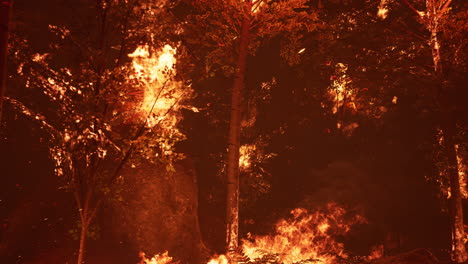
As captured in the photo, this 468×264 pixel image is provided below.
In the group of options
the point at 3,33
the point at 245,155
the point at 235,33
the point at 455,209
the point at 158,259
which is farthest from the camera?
the point at 245,155

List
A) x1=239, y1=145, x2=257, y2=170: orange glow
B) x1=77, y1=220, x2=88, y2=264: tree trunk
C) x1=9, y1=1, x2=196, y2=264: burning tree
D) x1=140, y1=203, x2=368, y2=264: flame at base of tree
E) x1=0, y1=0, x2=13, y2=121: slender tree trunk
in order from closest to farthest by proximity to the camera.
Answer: x1=0, y1=0, x2=13, y2=121: slender tree trunk < x1=9, y1=1, x2=196, y2=264: burning tree < x1=77, y1=220, x2=88, y2=264: tree trunk < x1=140, y1=203, x2=368, y2=264: flame at base of tree < x1=239, y1=145, x2=257, y2=170: orange glow

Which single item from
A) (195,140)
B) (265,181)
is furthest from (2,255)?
(265,181)

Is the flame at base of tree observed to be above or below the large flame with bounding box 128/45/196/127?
below

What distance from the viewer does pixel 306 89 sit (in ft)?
53.5

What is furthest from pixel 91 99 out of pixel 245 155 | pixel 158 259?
pixel 245 155

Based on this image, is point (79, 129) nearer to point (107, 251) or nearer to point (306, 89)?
point (107, 251)

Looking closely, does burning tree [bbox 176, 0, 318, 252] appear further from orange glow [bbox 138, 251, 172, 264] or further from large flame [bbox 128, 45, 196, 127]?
large flame [bbox 128, 45, 196, 127]

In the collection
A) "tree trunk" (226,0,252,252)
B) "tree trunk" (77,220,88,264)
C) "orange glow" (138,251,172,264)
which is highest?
"tree trunk" (226,0,252,252)

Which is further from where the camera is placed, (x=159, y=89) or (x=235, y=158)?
(x=235, y=158)

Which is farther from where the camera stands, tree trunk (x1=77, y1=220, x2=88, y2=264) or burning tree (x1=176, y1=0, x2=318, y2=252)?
burning tree (x1=176, y1=0, x2=318, y2=252)

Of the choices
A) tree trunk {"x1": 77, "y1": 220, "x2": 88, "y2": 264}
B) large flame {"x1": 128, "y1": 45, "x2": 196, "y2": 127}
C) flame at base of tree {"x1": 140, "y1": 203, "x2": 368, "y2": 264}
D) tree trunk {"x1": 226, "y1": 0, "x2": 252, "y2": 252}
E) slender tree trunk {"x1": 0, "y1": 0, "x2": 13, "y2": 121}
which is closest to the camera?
slender tree trunk {"x1": 0, "y1": 0, "x2": 13, "y2": 121}

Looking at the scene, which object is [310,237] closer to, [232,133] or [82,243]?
[232,133]

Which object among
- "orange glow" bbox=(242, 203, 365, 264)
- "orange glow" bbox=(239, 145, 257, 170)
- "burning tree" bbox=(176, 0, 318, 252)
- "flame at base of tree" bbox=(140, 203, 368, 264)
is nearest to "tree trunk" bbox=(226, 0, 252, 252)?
"burning tree" bbox=(176, 0, 318, 252)

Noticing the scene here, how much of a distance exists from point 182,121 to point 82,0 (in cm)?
614
